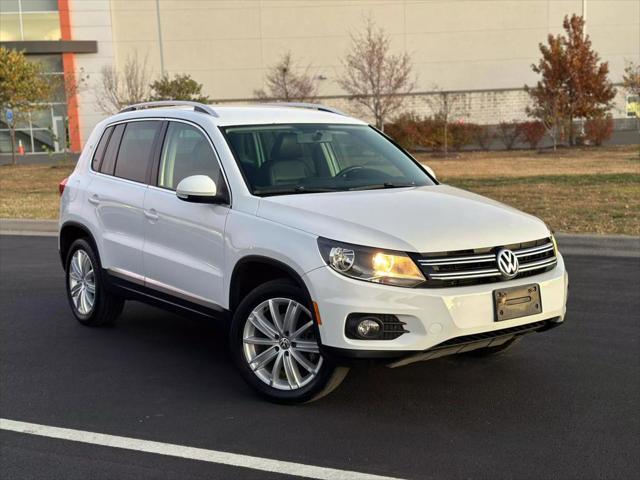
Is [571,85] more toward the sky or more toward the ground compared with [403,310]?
more toward the sky

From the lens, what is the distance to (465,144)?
112ft

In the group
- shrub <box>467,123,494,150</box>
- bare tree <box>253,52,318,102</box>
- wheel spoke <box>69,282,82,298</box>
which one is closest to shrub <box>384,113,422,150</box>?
shrub <box>467,123,494,150</box>

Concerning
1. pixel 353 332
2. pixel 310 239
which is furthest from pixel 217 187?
pixel 353 332

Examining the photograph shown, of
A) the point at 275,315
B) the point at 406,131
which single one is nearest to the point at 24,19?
the point at 406,131

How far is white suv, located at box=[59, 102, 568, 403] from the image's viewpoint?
3.94 meters

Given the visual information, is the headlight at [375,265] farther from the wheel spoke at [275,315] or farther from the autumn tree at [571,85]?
the autumn tree at [571,85]

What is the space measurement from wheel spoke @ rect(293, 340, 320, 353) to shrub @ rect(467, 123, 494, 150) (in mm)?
30932

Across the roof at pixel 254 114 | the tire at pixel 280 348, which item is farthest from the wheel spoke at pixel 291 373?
the roof at pixel 254 114

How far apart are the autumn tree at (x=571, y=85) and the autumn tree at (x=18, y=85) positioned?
829 inches

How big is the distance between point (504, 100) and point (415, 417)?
40196 mm

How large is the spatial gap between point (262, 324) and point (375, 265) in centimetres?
89

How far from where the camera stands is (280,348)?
4.43m

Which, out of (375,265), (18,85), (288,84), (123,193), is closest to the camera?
(375,265)

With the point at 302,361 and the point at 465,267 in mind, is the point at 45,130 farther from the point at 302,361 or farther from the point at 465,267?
the point at 465,267
